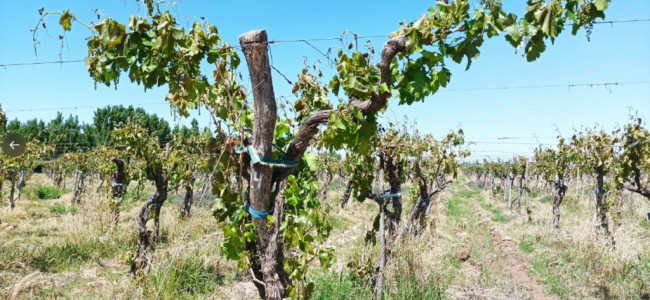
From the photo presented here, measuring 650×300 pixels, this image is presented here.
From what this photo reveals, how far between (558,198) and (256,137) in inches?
397

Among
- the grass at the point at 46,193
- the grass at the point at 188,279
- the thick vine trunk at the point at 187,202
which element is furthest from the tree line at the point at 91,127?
the grass at the point at 188,279

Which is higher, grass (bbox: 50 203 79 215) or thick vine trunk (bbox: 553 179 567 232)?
thick vine trunk (bbox: 553 179 567 232)

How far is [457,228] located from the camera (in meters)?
11.2

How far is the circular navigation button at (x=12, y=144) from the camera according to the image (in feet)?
14.5

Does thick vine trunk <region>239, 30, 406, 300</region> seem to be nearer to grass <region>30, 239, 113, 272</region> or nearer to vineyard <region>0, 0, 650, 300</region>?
vineyard <region>0, 0, 650, 300</region>

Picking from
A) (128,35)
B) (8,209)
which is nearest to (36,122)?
(8,209)

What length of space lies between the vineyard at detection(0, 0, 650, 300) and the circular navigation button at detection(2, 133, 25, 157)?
1554 millimetres

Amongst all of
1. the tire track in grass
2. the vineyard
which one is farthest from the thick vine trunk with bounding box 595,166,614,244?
the tire track in grass

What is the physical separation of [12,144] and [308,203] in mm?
3879

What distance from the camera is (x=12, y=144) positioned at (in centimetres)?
442

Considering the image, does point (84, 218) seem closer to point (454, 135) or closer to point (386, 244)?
point (386, 244)

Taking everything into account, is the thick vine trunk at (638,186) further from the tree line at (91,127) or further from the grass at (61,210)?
the tree line at (91,127)

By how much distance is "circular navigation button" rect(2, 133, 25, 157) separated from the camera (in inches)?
174

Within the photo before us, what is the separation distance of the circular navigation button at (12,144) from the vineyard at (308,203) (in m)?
1.55
